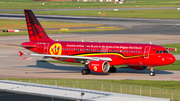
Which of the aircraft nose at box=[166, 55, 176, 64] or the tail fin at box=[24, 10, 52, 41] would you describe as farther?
the tail fin at box=[24, 10, 52, 41]

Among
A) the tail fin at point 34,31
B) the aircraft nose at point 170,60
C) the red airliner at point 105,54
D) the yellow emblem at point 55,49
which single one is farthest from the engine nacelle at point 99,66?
the tail fin at point 34,31

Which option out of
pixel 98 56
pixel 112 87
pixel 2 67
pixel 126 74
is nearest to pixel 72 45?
pixel 98 56

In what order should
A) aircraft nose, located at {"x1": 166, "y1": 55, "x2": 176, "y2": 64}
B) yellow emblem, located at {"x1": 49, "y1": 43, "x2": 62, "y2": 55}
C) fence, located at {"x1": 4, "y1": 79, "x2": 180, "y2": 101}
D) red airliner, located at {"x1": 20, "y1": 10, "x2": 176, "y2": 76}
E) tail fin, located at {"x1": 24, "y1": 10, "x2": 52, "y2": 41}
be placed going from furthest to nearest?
tail fin, located at {"x1": 24, "y1": 10, "x2": 52, "y2": 41} → yellow emblem, located at {"x1": 49, "y1": 43, "x2": 62, "y2": 55} → red airliner, located at {"x1": 20, "y1": 10, "x2": 176, "y2": 76} → aircraft nose, located at {"x1": 166, "y1": 55, "x2": 176, "y2": 64} → fence, located at {"x1": 4, "y1": 79, "x2": 180, "y2": 101}

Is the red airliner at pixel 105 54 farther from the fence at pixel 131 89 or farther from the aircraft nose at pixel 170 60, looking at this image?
the fence at pixel 131 89

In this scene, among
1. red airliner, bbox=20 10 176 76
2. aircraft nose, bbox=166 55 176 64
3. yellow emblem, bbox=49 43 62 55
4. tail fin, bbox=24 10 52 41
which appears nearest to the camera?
aircraft nose, bbox=166 55 176 64

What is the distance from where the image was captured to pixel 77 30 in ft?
415

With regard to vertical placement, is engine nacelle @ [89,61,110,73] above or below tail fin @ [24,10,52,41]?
below

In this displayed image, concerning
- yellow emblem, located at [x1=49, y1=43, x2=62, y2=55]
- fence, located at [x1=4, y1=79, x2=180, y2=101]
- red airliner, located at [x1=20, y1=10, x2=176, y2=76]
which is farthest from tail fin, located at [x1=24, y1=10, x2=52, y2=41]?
fence, located at [x1=4, y1=79, x2=180, y2=101]

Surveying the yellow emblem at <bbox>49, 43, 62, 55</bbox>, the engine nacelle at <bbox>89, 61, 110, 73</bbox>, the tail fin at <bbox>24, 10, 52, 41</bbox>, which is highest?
the tail fin at <bbox>24, 10, 52, 41</bbox>

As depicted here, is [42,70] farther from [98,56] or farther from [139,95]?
[139,95]

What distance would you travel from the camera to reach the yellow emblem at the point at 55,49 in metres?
55.1

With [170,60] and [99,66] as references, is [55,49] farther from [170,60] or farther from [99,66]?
[170,60]

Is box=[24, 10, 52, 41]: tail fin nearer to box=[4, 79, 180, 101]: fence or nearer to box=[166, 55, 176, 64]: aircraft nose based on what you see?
box=[4, 79, 180, 101]: fence

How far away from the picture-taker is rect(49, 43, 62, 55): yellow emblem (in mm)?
55062
